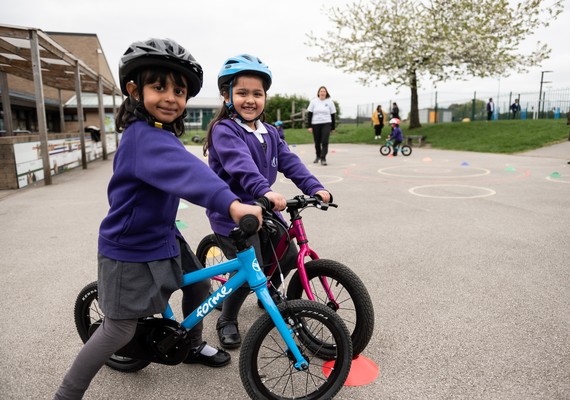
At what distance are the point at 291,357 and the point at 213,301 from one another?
46 cm

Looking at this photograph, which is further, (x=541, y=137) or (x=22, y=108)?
(x=22, y=108)

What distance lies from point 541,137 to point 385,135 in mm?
8683

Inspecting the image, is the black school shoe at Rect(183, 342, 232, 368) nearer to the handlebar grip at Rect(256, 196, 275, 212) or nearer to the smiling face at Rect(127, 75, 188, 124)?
the handlebar grip at Rect(256, 196, 275, 212)

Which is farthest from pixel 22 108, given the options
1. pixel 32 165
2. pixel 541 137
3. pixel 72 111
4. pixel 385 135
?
pixel 541 137

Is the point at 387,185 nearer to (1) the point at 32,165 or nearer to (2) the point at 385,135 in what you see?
(1) the point at 32,165

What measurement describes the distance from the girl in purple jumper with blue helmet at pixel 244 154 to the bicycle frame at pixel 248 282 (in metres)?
0.43

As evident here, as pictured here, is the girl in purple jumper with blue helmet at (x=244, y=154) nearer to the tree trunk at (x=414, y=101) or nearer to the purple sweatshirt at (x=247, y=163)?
the purple sweatshirt at (x=247, y=163)

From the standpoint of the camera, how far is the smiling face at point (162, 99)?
1.86m

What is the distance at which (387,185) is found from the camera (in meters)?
8.69

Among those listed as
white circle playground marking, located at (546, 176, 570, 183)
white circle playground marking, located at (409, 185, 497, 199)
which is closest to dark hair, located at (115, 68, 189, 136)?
white circle playground marking, located at (409, 185, 497, 199)

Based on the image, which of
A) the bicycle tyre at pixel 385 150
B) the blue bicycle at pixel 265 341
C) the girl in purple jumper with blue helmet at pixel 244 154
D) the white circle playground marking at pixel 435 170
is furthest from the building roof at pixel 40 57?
the bicycle tyre at pixel 385 150

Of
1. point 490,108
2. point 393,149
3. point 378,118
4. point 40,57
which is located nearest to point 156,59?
point 40,57

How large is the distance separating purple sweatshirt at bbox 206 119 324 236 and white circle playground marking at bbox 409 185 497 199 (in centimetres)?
514

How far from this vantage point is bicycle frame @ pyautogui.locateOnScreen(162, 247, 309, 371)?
1.95 meters
